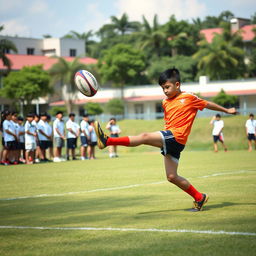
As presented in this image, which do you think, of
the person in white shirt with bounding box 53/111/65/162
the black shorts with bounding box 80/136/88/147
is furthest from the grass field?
the black shorts with bounding box 80/136/88/147

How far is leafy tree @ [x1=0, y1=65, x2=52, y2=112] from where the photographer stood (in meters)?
55.5

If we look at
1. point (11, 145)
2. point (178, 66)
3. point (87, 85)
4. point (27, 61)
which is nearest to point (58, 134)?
point (11, 145)

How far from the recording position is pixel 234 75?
204ft

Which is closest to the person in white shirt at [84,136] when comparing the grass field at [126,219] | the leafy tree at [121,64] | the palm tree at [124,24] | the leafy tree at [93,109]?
the grass field at [126,219]

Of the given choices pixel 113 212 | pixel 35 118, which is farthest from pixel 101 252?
pixel 35 118

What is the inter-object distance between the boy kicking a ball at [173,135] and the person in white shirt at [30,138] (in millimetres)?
13762

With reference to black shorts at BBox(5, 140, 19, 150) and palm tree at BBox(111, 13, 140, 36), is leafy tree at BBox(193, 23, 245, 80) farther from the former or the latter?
black shorts at BBox(5, 140, 19, 150)

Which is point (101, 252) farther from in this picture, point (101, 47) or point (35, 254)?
point (101, 47)

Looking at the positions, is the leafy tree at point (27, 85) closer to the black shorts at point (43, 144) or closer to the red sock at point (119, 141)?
the black shorts at point (43, 144)

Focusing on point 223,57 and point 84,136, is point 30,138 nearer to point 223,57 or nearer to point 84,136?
point 84,136

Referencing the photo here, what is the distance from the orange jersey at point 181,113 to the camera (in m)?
7.70

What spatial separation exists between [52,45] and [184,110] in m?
73.9

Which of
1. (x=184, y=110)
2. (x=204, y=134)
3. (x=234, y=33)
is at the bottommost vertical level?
(x=204, y=134)

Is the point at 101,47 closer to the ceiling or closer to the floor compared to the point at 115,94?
closer to the ceiling
